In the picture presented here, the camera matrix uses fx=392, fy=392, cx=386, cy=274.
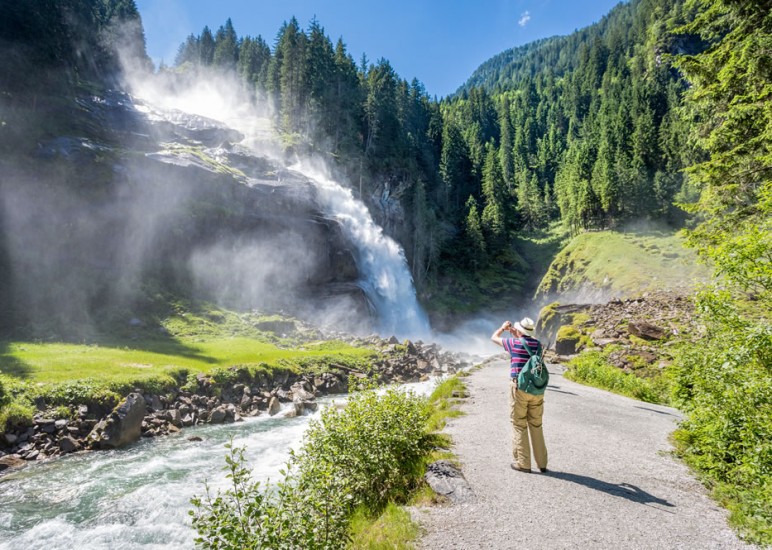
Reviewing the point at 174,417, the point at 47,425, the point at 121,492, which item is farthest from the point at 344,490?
the point at 174,417

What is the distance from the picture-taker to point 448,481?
661cm

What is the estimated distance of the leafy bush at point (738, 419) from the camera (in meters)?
5.25

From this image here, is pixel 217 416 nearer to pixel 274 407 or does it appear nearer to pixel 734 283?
pixel 274 407

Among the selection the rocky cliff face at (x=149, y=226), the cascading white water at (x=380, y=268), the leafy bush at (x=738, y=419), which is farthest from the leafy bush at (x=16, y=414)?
the cascading white water at (x=380, y=268)

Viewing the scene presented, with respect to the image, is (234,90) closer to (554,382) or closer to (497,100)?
(554,382)

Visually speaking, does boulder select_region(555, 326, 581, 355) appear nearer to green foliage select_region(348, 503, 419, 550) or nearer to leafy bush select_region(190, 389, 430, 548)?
leafy bush select_region(190, 389, 430, 548)

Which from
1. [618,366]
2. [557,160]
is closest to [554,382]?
[618,366]

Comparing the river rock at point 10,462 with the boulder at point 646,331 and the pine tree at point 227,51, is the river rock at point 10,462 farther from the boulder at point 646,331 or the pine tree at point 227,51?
the pine tree at point 227,51

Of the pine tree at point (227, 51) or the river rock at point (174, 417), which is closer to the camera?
the river rock at point (174, 417)

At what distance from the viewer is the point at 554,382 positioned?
19.7 meters

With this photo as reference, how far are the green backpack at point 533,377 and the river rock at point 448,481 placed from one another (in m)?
1.92

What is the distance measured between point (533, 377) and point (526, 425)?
1005 millimetres

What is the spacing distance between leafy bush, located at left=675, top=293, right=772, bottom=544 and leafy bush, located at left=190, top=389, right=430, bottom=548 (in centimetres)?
479

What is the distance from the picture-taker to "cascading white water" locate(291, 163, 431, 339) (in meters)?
56.4
